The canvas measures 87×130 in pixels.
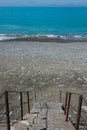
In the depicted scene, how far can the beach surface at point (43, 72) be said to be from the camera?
52.7ft

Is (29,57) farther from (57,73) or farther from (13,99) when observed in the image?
(13,99)

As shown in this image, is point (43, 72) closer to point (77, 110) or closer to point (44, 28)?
point (77, 110)

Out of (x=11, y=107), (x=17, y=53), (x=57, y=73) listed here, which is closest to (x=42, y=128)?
(x=11, y=107)

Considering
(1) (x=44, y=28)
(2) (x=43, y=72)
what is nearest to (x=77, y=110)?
(2) (x=43, y=72)

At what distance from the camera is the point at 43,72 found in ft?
61.3

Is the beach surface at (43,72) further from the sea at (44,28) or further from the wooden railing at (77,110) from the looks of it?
the sea at (44,28)

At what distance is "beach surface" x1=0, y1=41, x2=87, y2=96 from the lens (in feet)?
52.7

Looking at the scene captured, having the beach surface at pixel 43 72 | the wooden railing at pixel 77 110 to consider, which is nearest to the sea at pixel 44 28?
the beach surface at pixel 43 72

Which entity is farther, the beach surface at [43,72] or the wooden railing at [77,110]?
the beach surface at [43,72]

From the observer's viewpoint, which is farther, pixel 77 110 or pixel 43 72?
pixel 43 72

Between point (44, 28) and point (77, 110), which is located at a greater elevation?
point (44, 28)

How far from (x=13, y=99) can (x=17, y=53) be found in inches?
499

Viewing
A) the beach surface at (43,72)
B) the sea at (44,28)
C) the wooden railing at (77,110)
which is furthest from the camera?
the sea at (44,28)

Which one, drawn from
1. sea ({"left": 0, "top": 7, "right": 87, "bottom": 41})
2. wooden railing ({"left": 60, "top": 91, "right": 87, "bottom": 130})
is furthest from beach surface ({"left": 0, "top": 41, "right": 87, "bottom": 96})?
sea ({"left": 0, "top": 7, "right": 87, "bottom": 41})
